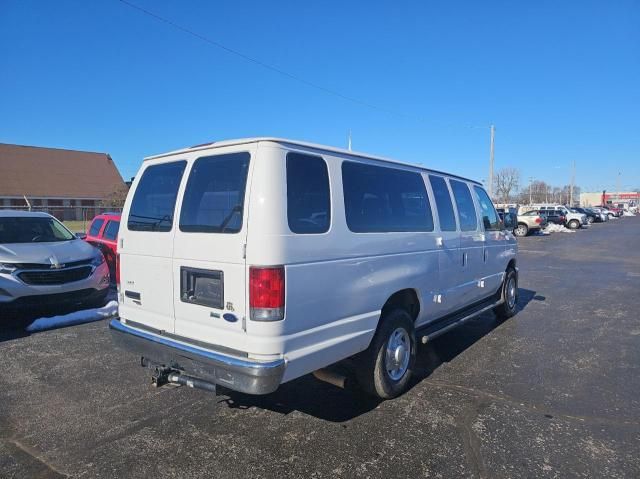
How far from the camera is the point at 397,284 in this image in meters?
4.05

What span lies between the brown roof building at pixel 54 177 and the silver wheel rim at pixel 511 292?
42837mm

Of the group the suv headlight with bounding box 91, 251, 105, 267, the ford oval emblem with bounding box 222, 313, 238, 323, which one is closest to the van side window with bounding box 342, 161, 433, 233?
the ford oval emblem with bounding box 222, 313, 238, 323

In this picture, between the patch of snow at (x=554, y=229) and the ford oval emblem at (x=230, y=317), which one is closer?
the ford oval emblem at (x=230, y=317)

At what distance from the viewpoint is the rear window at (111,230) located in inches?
389

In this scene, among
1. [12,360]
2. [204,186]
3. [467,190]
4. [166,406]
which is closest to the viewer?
[204,186]

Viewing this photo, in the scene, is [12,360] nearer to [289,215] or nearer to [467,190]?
[289,215]

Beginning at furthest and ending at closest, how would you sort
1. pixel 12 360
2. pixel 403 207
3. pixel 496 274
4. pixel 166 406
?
1. pixel 496 274
2. pixel 12 360
3. pixel 403 207
4. pixel 166 406

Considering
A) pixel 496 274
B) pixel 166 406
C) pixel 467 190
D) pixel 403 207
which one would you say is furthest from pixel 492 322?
pixel 166 406

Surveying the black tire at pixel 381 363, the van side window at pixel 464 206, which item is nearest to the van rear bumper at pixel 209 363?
the black tire at pixel 381 363

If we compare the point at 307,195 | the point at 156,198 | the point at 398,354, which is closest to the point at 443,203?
the point at 398,354

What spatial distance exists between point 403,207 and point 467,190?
1895mm

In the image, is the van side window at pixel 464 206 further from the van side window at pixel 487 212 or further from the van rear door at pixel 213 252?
the van rear door at pixel 213 252

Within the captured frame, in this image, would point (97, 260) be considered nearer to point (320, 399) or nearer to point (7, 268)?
point (7, 268)

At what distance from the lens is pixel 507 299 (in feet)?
23.6
